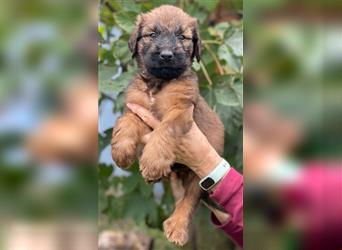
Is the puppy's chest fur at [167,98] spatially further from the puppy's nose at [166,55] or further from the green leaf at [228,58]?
the green leaf at [228,58]

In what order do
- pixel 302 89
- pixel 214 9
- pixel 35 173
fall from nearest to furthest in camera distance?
pixel 302 89, pixel 35 173, pixel 214 9

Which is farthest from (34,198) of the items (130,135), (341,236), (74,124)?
(341,236)

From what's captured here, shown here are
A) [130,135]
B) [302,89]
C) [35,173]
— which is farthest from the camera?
[130,135]

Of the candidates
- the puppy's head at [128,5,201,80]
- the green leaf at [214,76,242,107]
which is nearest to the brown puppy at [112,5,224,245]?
the puppy's head at [128,5,201,80]

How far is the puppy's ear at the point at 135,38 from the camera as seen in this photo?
1428 mm

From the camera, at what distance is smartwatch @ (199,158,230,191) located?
4.76ft

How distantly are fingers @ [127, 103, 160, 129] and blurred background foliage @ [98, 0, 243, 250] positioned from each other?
8 centimetres

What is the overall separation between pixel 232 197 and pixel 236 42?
47 cm

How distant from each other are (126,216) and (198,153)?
0.40 metres

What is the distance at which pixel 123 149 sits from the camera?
1420 millimetres

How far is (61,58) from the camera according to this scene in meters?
1.25

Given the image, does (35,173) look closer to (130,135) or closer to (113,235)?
(130,135)

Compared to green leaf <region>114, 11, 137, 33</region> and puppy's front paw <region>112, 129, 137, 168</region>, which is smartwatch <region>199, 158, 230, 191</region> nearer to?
puppy's front paw <region>112, 129, 137, 168</region>

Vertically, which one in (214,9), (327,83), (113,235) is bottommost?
(113,235)
